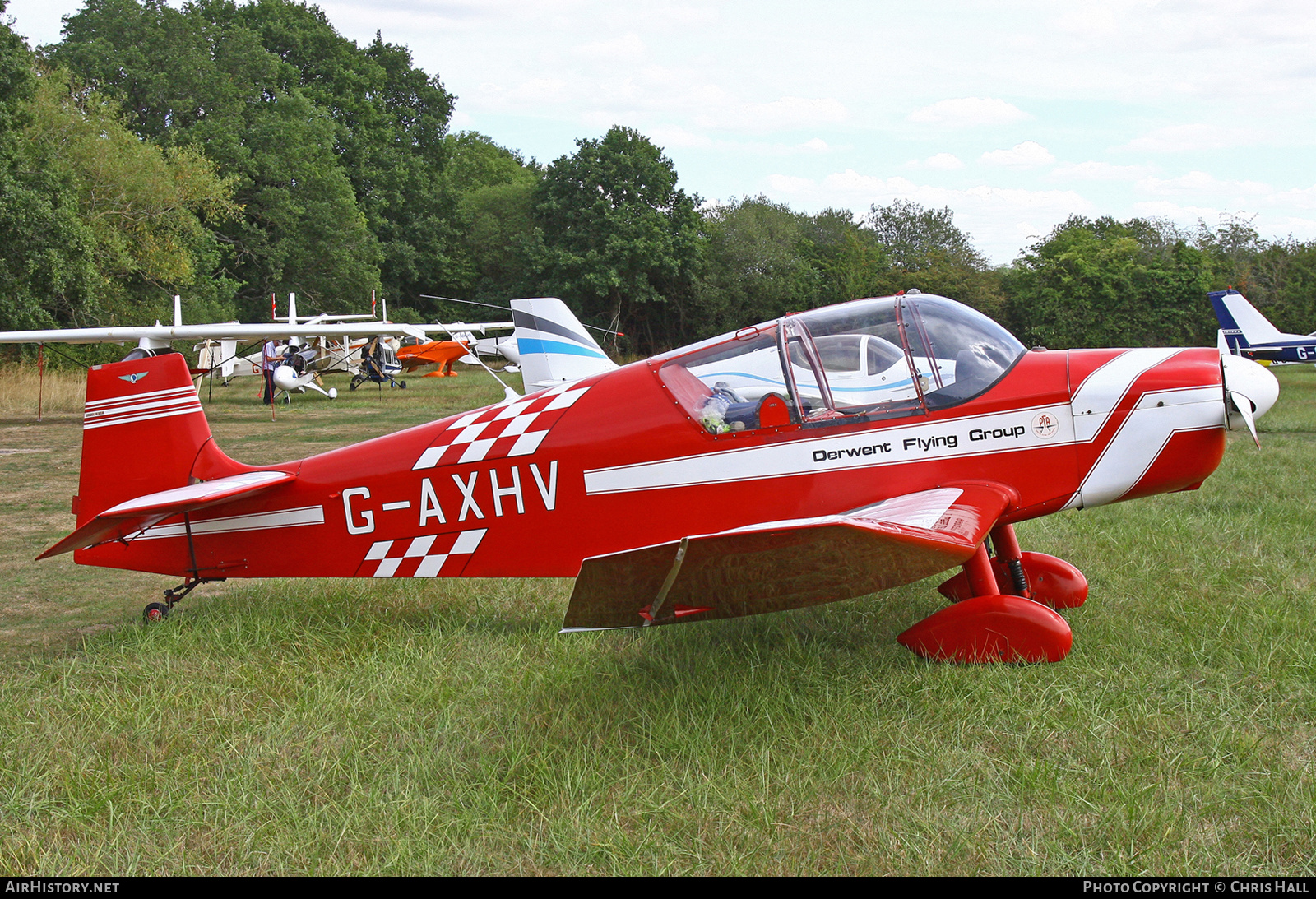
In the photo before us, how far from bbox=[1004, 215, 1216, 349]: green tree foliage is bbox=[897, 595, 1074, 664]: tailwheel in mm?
29904

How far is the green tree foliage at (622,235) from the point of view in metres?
43.5

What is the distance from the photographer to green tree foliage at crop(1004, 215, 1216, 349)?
31625 mm

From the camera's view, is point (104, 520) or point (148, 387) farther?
point (148, 387)

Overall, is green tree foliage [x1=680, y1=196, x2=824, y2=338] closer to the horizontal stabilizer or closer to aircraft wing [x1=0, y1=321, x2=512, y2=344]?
aircraft wing [x1=0, y1=321, x2=512, y2=344]

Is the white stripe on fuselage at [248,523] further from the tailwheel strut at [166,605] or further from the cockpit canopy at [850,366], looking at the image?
the cockpit canopy at [850,366]

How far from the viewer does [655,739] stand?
3.58 meters

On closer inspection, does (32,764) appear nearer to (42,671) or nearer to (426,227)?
(42,671)

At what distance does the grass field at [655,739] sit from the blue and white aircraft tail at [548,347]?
24.5ft

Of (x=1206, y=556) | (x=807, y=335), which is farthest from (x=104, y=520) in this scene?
(x=1206, y=556)

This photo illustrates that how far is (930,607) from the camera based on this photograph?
17.5ft

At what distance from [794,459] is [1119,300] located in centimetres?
3244

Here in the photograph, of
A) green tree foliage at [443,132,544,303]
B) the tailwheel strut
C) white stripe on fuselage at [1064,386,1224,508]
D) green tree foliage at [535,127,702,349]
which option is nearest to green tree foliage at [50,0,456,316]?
green tree foliage at [443,132,544,303]

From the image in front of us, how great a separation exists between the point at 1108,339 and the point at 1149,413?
102 ft

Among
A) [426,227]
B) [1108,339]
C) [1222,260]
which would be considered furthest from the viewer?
[426,227]
